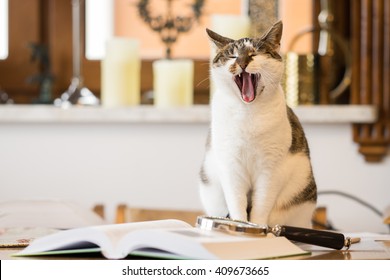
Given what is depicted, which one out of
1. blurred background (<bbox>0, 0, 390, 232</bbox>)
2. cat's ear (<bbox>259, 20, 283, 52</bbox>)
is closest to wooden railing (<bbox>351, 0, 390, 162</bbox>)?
blurred background (<bbox>0, 0, 390, 232</bbox>)

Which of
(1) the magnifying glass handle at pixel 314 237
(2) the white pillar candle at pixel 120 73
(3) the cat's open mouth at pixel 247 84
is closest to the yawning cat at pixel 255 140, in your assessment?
(3) the cat's open mouth at pixel 247 84

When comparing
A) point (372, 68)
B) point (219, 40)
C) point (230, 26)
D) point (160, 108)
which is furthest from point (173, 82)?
point (219, 40)

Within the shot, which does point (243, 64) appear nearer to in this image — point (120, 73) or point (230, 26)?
point (230, 26)

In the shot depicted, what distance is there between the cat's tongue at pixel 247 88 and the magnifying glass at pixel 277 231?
16cm

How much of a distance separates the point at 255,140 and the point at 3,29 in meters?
1.50

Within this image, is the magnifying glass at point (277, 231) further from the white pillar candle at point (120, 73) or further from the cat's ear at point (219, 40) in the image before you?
the white pillar candle at point (120, 73)

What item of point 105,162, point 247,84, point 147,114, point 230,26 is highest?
point 230,26

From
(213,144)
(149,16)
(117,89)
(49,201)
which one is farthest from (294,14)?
(213,144)

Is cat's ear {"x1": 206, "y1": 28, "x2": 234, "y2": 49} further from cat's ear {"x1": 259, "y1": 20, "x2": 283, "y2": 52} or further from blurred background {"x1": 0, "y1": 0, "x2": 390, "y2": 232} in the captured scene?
blurred background {"x1": 0, "y1": 0, "x2": 390, "y2": 232}

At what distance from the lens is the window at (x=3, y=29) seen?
2.29 metres

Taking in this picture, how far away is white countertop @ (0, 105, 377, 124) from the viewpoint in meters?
2.07

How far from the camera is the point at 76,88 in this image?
2.18 metres

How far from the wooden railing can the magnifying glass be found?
1206 mm
